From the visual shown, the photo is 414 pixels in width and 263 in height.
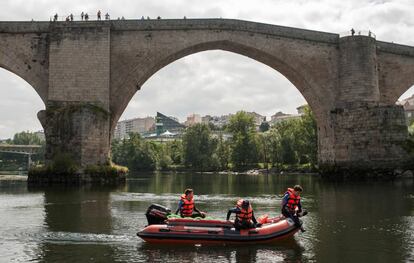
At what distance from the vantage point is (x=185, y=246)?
12742 millimetres

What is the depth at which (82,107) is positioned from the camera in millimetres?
33031

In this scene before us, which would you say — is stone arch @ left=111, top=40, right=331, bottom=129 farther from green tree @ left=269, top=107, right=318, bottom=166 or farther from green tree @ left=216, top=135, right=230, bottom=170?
green tree @ left=216, top=135, right=230, bottom=170

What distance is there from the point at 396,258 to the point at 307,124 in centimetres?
5363

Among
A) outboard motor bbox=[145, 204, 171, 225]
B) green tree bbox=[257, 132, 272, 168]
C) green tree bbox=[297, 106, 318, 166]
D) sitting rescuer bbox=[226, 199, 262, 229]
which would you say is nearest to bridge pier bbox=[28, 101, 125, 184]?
outboard motor bbox=[145, 204, 171, 225]

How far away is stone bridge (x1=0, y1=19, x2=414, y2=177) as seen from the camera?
34125mm

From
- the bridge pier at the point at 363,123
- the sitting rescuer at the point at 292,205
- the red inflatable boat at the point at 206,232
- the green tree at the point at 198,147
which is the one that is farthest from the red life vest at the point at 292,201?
the green tree at the point at 198,147

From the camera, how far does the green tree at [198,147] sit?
83081 millimetres

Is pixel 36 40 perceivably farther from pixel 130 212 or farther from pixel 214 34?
pixel 130 212

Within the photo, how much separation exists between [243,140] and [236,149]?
1.73 meters

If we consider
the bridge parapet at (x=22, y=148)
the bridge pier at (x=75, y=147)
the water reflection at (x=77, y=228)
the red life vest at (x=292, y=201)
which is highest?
the bridge parapet at (x=22, y=148)

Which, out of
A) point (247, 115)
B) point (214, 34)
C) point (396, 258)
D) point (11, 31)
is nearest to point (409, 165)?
point (214, 34)

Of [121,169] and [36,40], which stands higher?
[36,40]

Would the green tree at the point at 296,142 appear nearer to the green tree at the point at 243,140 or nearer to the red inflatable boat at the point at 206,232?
the green tree at the point at 243,140

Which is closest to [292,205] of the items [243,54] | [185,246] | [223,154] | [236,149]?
[185,246]
